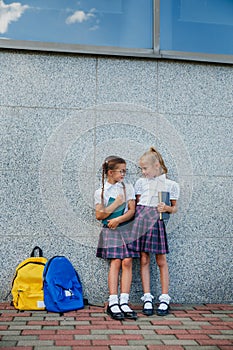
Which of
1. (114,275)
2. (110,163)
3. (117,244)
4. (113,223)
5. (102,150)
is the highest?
(102,150)

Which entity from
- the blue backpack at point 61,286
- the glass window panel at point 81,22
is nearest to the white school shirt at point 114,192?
the blue backpack at point 61,286

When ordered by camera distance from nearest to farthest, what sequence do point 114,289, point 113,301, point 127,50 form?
1. point 113,301
2. point 114,289
3. point 127,50

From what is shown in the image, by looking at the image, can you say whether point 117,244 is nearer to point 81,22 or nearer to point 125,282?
point 125,282

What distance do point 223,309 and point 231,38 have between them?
2.69 m

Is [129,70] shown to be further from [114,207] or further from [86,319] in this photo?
[86,319]

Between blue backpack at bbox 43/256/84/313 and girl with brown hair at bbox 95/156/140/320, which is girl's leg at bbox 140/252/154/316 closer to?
girl with brown hair at bbox 95/156/140/320

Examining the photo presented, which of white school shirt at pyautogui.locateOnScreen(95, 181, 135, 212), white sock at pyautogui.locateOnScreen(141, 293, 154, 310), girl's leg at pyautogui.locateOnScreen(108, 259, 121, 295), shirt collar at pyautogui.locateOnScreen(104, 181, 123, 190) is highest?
shirt collar at pyautogui.locateOnScreen(104, 181, 123, 190)

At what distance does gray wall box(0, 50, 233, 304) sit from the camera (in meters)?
4.83

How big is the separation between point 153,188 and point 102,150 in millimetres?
602

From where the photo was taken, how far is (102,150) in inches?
192

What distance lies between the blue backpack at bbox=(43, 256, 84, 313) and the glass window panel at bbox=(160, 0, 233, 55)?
2.33 m

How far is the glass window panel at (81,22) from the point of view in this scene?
5.02 m

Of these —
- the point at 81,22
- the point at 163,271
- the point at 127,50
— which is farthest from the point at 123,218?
the point at 81,22

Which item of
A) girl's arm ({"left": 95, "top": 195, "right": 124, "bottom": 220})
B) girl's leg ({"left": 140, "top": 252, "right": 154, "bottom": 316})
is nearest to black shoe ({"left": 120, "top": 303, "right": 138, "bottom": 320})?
girl's leg ({"left": 140, "top": 252, "right": 154, "bottom": 316})
